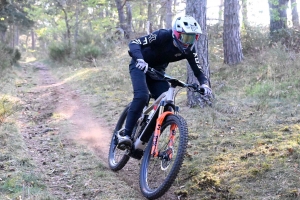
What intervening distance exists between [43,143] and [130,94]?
435cm

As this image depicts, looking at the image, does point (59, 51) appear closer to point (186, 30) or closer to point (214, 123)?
point (214, 123)

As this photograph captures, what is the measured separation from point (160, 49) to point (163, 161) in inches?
59.9

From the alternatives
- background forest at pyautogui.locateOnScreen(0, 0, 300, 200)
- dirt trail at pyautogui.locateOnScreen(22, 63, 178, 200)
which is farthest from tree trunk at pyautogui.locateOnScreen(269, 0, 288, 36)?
dirt trail at pyautogui.locateOnScreen(22, 63, 178, 200)

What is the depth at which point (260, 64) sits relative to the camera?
392 inches

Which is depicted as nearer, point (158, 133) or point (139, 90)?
point (158, 133)

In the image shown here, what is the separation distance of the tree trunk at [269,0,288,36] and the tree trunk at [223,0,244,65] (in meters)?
2.21

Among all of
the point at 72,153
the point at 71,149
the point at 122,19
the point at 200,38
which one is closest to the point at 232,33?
the point at 200,38

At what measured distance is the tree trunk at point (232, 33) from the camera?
33.4 feet

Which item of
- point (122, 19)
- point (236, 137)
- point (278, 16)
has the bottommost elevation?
point (236, 137)

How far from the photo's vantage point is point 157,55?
4602mm

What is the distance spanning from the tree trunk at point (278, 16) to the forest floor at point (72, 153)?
7.35 metres

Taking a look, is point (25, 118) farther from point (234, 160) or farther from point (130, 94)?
point (234, 160)

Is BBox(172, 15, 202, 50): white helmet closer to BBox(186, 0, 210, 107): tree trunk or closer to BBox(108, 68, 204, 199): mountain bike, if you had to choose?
BBox(108, 68, 204, 199): mountain bike

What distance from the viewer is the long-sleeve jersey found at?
14.5 feet
